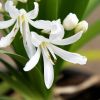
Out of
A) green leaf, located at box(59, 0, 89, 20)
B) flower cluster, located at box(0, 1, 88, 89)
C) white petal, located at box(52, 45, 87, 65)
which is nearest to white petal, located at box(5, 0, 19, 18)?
flower cluster, located at box(0, 1, 88, 89)

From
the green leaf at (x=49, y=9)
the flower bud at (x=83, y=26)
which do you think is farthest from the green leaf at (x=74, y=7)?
the flower bud at (x=83, y=26)

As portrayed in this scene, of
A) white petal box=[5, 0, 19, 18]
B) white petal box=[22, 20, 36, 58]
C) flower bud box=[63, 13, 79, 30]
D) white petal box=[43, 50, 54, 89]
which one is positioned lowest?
white petal box=[43, 50, 54, 89]

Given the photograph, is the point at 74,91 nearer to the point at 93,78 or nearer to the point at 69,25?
the point at 93,78

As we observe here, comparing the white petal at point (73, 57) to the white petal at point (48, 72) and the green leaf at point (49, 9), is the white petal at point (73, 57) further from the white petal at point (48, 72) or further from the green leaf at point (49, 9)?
the green leaf at point (49, 9)

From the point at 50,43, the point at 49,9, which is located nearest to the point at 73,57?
the point at 50,43

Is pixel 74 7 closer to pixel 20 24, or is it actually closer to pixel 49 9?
pixel 49 9

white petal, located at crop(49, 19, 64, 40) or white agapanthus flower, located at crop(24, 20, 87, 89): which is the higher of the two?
white petal, located at crop(49, 19, 64, 40)

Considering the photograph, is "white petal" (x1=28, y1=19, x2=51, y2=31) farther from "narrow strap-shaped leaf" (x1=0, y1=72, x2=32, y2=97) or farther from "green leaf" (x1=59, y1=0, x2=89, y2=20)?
"narrow strap-shaped leaf" (x1=0, y1=72, x2=32, y2=97)

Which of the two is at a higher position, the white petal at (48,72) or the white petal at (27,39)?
the white petal at (27,39)
